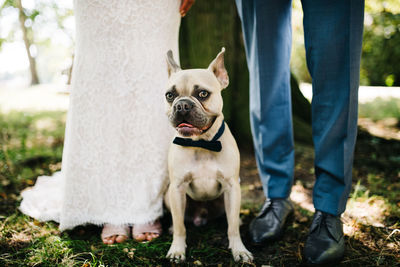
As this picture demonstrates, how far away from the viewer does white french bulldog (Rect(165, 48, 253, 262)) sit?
186 centimetres

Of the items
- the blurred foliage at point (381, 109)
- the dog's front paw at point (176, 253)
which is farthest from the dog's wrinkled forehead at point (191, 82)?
the blurred foliage at point (381, 109)

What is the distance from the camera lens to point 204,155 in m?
2.01

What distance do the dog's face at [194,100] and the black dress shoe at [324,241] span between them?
1040 millimetres

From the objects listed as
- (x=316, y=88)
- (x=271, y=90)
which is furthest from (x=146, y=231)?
(x=316, y=88)

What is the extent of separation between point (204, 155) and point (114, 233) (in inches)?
38.7

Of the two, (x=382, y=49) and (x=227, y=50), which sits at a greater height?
(x=382, y=49)

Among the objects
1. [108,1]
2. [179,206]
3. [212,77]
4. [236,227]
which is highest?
[108,1]

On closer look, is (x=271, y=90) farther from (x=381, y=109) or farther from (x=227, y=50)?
(x=381, y=109)

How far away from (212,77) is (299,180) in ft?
6.60

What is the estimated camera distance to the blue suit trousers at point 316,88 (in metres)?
1.86

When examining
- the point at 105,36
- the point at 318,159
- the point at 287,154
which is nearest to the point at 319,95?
the point at 318,159

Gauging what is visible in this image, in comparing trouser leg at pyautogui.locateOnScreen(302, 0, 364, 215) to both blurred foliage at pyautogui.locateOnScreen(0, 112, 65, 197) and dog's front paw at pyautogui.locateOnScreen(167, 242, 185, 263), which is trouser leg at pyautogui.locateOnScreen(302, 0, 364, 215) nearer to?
dog's front paw at pyautogui.locateOnScreen(167, 242, 185, 263)

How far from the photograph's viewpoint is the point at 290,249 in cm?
209

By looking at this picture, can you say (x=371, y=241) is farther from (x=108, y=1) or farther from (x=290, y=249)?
(x=108, y=1)
